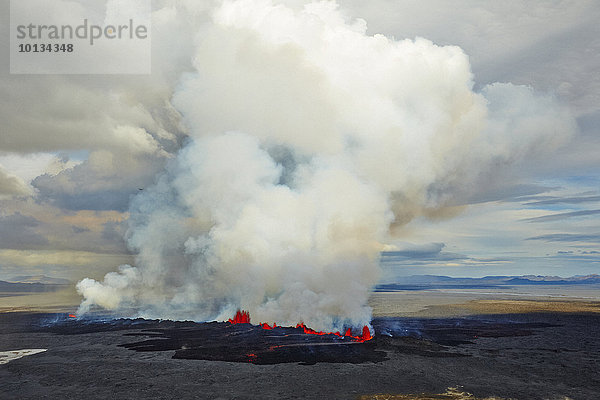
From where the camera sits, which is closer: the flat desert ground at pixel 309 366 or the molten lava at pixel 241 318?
the flat desert ground at pixel 309 366

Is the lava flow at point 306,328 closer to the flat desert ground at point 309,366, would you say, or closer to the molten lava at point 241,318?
the molten lava at point 241,318

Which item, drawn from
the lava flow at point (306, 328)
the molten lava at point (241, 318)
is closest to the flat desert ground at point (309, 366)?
the lava flow at point (306, 328)

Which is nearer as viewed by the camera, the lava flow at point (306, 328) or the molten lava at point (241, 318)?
the lava flow at point (306, 328)

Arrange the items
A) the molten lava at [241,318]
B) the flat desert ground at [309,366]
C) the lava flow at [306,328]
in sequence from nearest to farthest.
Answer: the flat desert ground at [309,366], the lava flow at [306,328], the molten lava at [241,318]

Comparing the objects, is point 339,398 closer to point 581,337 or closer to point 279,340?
point 279,340

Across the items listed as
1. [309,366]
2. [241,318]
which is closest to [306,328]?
[241,318]

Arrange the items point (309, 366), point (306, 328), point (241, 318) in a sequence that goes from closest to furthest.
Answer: point (309, 366) < point (306, 328) < point (241, 318)

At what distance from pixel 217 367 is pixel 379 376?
14.4 m

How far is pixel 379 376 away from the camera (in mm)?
35750

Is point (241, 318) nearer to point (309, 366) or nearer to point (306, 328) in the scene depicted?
point (306, 328)

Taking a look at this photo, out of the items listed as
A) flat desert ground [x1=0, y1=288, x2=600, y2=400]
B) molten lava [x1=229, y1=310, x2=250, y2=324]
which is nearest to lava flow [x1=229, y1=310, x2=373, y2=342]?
molten lava [x1=229, y1=310, x2=250, y2=324]

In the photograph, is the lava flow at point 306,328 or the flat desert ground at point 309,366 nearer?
the flat desert ground at point 309,366

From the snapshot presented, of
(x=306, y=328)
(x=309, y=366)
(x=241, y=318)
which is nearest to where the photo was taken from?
(x=309, y=366)

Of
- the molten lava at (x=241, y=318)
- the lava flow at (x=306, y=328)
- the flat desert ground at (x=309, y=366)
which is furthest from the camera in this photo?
the molten lava at (x=241, y=318)
